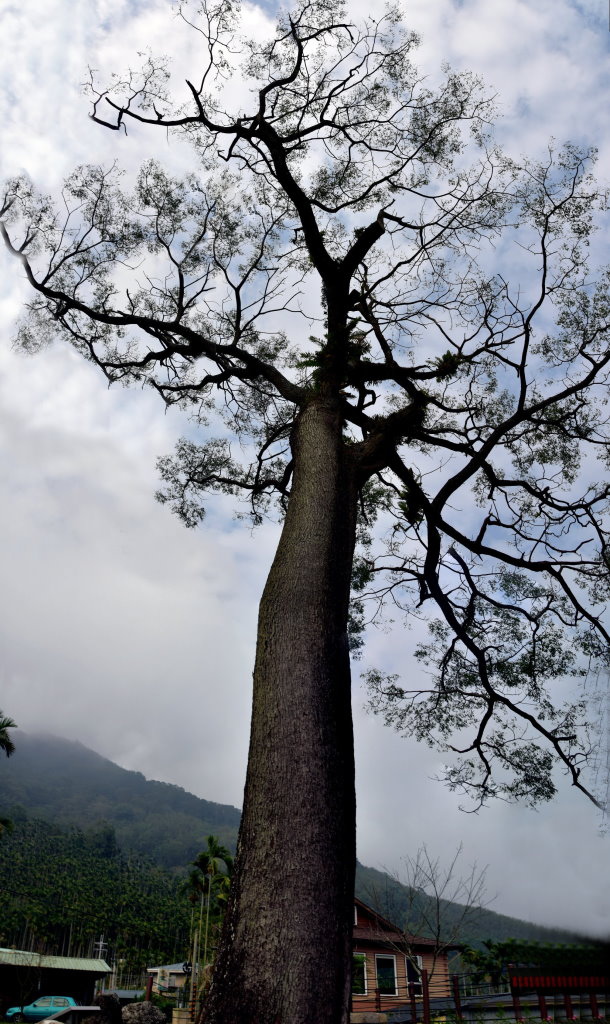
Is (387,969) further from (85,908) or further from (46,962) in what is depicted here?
(85,908)

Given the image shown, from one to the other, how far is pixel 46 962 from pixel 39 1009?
10.8ft

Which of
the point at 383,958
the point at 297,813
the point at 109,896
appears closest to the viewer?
the point at 297,813

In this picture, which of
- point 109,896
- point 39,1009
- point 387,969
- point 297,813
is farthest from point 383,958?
point 109,896

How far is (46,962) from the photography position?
99.4ft

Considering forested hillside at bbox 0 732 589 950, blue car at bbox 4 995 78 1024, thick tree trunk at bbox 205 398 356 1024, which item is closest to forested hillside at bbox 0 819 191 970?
forested hillside at bbox 0 732 589 950

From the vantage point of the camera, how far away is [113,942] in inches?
2197

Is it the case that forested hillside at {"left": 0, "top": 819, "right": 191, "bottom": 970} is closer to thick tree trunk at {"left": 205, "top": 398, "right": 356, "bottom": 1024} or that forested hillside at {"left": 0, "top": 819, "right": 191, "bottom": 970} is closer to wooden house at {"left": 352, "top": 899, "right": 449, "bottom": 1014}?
wooden house at {"left": 352, "top": 899, "right": 449, "bottom": 1014}

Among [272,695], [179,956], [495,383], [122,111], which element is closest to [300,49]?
[122,111]

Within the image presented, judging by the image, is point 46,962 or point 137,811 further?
point 137,811

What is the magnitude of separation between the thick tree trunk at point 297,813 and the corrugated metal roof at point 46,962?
28.6 m

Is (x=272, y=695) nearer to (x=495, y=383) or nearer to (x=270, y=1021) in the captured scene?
(x=270, y=1021)

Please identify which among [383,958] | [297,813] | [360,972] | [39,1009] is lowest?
[39,1009]

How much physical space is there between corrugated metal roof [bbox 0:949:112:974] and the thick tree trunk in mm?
28624

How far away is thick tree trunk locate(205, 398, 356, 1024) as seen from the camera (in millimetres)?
2621
